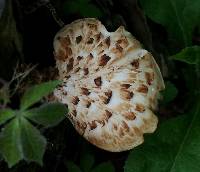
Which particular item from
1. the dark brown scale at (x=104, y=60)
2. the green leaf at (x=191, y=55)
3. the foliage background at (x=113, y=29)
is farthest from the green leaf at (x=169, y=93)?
the dark brown scale at (x=104, y=60)

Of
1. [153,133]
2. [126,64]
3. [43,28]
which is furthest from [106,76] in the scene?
[43,28]

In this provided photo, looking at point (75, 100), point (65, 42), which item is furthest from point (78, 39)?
point (75, 100)

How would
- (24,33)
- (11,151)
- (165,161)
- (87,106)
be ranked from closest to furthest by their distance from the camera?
(11,151)
(87,106)
(165,161)
(24,33)

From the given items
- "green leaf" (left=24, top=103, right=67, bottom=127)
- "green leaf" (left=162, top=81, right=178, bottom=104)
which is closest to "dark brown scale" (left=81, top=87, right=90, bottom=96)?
"green leaf" (left=24, top=103, right=67, bottom=127)

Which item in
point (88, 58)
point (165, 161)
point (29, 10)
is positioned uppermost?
point (29, 10)

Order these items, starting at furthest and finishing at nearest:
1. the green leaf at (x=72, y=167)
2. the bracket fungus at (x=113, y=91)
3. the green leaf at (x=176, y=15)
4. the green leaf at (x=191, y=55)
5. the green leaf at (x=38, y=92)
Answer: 1. the green leaf at (x=176, y=15)
2. the green leaf at (x=72, y=167)
3. the green leaf at (x=191, y=55)
4. the bracket fungus at (x=113, y=91)
5. the green leaf at (x=38, y=92)

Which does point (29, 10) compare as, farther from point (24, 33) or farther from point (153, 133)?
point (153, 133)

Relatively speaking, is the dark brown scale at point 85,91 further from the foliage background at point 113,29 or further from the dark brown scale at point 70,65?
the foliage background at point 113,29
